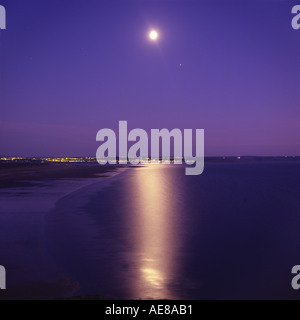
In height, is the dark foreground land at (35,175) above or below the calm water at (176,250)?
above

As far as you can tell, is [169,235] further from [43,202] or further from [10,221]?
[43,202]

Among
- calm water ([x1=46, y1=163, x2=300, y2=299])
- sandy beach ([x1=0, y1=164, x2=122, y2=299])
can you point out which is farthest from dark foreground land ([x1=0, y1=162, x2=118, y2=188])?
calm water ([x1=46, y1=163, x2=300, y2=299])

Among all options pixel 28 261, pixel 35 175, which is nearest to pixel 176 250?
pixel 28 261

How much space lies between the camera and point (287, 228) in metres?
16.1

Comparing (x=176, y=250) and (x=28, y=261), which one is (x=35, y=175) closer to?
(x=176, y=250)

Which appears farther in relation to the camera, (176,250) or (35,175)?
(35,175)

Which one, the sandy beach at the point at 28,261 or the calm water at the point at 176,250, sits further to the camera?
the calm water at the point at 176,250

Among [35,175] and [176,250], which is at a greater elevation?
[35,175]

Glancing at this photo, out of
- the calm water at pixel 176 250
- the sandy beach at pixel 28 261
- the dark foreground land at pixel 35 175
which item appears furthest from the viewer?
the dark foreground land at pixel 35 175

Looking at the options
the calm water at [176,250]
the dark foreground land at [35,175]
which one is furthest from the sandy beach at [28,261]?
the dark foreground land at [35,175]

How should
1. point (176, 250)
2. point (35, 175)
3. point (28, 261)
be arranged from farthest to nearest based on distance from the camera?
point (35, 175), point (176, 250), point (28, 261)

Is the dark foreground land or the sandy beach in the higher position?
the dark foreground land

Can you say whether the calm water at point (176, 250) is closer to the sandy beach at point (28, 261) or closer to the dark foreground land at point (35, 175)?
the sandy beach at point (28, 261)

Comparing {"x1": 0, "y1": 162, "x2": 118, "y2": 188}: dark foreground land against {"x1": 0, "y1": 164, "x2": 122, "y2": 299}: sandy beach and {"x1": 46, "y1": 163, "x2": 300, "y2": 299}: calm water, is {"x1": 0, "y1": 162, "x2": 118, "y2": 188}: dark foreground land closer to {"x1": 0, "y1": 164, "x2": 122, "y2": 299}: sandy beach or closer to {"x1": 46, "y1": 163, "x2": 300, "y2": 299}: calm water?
{"x1": 0, "y1": 164, "x2": 122, "y2": 299}: sandy beach
